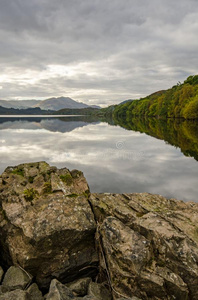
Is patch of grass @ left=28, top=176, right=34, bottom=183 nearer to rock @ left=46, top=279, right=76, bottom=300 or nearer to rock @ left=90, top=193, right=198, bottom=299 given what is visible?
rock @ left=90, top=193, right=198, bottom=299

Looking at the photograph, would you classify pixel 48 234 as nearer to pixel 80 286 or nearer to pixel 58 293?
pixel 58 293

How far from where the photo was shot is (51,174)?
43.5ft

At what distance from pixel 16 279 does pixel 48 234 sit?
2.17 metres

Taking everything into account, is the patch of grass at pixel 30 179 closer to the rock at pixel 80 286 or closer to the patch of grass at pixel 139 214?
the rock at pixel 80 286

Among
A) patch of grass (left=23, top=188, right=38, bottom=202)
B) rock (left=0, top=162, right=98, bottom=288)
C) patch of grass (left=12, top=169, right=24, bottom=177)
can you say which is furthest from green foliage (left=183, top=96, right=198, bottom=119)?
rock (left=0, top=162, right=98, bottom=288)

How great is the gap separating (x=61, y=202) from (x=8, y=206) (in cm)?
282


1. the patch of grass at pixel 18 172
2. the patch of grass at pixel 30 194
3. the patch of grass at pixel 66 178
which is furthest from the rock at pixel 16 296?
the patch of grass at pixel 18 172

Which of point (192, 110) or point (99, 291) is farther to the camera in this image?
point (192, 110)

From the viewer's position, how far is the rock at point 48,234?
8938 mm

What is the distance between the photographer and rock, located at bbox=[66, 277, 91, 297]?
8500 mm

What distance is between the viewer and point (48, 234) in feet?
29.0

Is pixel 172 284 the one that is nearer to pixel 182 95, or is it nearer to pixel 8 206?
pixel 8 206

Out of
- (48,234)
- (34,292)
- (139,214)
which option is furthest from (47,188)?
(139,214)

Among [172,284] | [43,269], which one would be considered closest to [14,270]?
[43,269]
